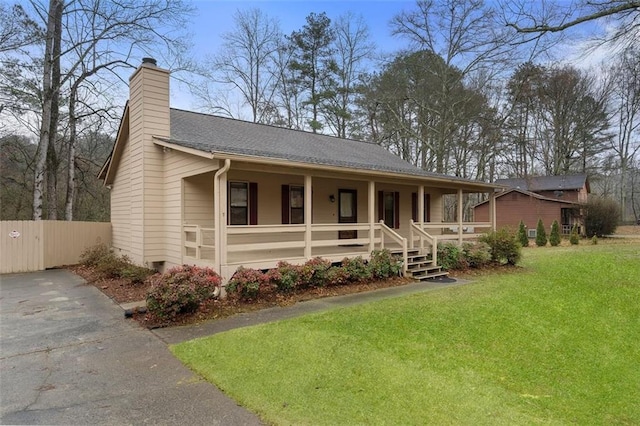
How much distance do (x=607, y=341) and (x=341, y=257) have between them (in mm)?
5702

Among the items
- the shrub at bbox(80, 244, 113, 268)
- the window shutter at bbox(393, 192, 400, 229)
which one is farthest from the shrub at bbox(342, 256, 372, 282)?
the shrub at bbox(80, 244, 113, 268)

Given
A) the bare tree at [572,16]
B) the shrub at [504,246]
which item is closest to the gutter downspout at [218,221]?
the shrub at [504,246]

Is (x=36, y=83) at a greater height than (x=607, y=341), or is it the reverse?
(x=36, y=83)

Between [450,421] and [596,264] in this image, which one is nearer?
[450,421]

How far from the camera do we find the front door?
500 inches

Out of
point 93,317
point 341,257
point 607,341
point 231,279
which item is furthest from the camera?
point 341,257

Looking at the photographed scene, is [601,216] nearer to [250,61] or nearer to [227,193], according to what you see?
[227,193]

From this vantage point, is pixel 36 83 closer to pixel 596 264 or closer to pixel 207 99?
pixel 207 99

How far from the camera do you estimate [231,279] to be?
7422 mm

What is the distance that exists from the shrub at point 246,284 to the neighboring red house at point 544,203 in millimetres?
25731

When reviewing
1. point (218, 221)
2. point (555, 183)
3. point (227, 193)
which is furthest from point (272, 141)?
point (555, 183)

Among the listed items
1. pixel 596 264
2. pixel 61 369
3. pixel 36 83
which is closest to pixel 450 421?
pixel 61 369

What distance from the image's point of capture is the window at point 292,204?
1113 centimetres

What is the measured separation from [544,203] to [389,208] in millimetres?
21269
